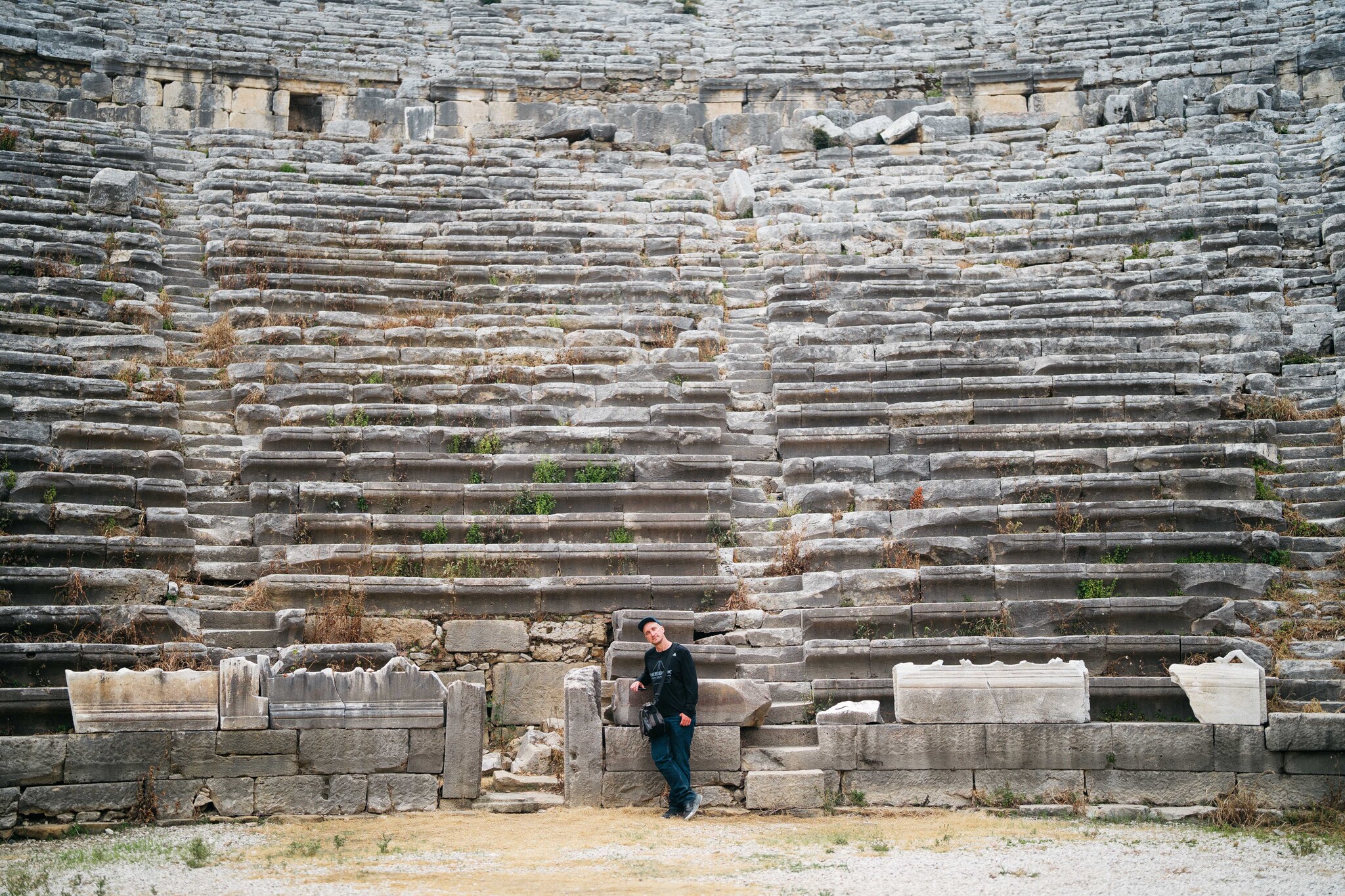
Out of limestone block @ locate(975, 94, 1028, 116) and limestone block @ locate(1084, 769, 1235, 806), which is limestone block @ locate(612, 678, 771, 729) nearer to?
limestone block @ locate(1084, 769, 1235, 806)

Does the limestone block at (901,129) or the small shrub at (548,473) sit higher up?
the limestone block at (901,129)

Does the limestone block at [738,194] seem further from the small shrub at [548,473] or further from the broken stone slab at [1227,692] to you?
the broken stone slab at [1227,692]

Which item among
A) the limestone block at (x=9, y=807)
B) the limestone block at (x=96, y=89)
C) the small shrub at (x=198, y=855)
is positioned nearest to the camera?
the small shrub at (x=198, y=855)

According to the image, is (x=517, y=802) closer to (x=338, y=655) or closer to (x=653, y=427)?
(x=338, y=655)

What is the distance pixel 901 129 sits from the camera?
56.7 ft

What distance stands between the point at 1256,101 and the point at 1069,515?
917 cm

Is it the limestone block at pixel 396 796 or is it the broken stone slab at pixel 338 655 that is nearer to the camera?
the limestone block at pixel 396 796

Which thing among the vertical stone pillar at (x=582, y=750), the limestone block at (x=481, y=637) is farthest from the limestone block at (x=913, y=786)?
the limestone block at (x=481, y=637)

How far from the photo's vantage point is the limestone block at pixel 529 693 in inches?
370

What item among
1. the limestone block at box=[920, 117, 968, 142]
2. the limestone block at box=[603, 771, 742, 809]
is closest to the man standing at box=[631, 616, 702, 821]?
the limestone block at box=[603, 771, 742, 809]

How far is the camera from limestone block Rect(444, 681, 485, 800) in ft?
26.7

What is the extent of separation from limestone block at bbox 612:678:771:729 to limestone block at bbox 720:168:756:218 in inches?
331

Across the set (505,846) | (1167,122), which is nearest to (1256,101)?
(1167,122)

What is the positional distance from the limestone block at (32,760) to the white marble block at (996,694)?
203 inches
